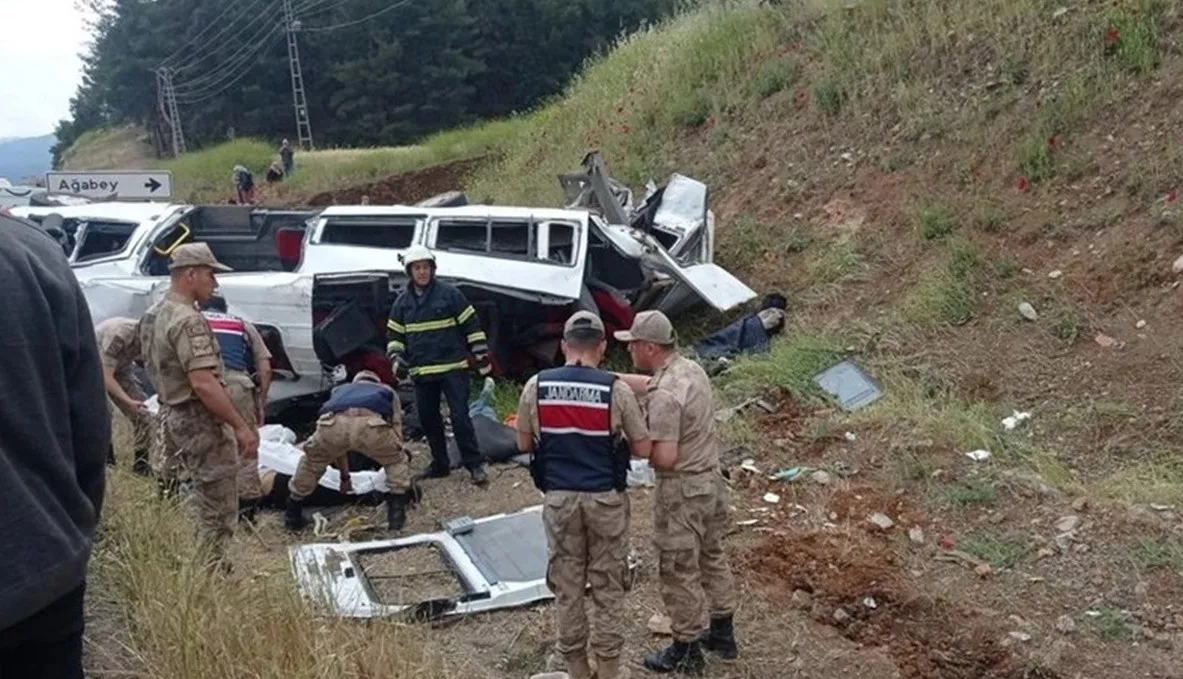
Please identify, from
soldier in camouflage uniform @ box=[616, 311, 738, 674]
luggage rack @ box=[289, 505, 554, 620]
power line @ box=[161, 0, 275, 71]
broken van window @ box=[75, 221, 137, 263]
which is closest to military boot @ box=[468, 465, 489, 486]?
luggage rack @ box=[289, 505, 554, 620]

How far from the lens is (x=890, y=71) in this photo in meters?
12.2

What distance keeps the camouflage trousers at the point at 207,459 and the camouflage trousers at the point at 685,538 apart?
7.00ft

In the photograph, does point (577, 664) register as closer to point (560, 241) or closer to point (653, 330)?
point (653, 330)

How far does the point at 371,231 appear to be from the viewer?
9500mm

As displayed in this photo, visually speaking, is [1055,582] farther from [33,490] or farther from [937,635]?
[33,490]

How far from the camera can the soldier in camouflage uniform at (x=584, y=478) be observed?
4328 millimetres

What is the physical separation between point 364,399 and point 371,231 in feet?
10.5

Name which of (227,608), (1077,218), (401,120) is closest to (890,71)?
(1077,218)

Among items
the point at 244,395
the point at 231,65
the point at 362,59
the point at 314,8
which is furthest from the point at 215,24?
the point at 244,395

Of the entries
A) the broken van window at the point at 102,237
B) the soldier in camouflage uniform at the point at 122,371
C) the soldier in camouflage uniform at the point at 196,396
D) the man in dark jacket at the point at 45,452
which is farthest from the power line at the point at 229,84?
the man in dark jacket at the point at 45,452

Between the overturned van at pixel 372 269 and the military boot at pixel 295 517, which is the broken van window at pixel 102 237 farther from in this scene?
the military boot at pixel 295 517

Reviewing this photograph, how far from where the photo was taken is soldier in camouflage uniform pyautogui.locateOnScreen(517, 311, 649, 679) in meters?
4.33

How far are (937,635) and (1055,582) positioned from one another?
79 cm

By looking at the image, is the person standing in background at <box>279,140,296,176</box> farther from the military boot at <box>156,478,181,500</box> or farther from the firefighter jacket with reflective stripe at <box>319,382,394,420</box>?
the military boot at <box>156,478,181,500</box>
